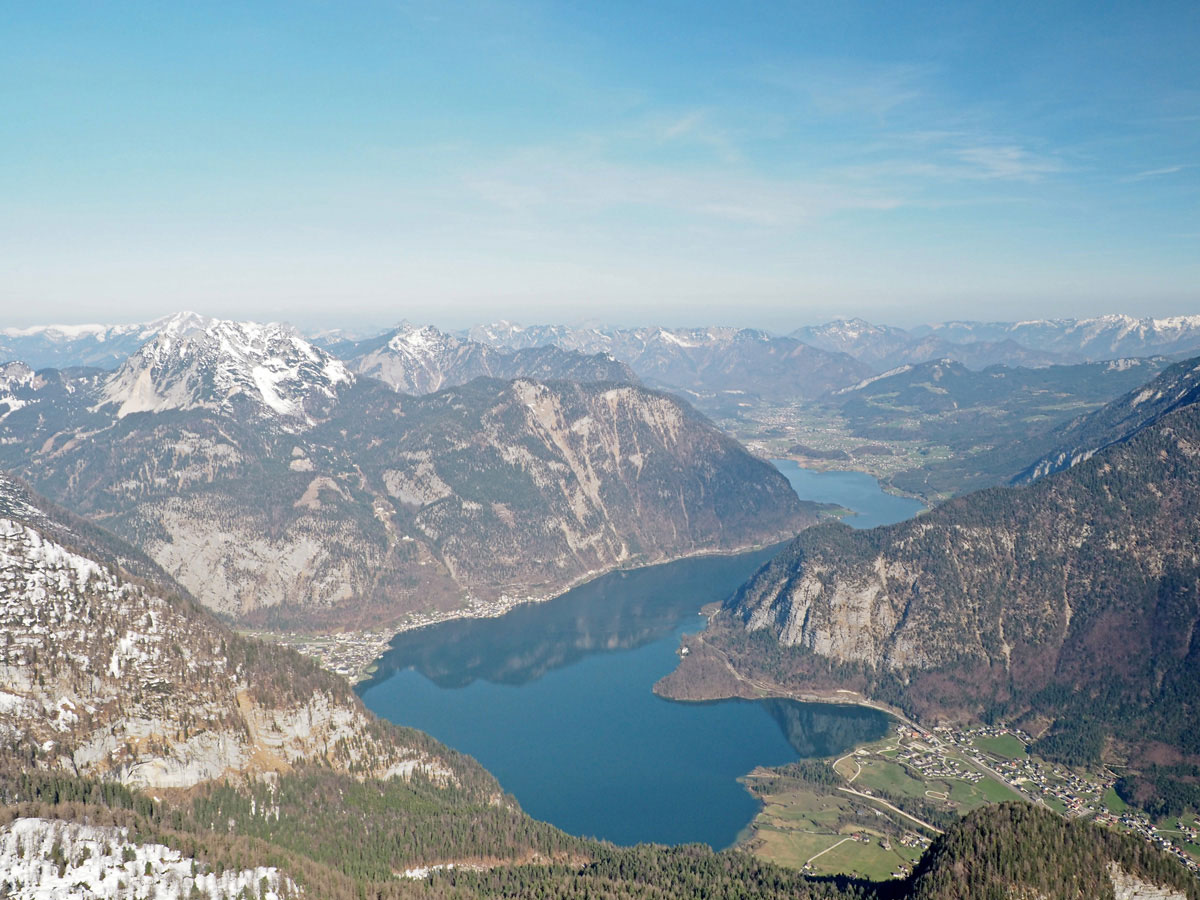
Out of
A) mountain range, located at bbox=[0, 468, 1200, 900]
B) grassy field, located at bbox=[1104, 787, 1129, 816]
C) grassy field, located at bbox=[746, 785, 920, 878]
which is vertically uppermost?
mountain range, located at bbox=[0, 468, 1200, 900]

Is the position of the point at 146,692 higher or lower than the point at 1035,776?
higher

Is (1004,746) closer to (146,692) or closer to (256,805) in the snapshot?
(256,805)

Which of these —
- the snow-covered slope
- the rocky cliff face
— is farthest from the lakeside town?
the snow-covered slope

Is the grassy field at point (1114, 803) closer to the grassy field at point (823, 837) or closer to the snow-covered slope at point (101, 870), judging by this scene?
the grassy field at point (823, 837)

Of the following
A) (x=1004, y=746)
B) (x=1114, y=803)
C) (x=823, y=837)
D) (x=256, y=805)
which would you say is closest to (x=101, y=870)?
(x=256, y=805)

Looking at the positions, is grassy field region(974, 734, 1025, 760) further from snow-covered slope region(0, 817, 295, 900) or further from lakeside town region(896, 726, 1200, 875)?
snow-covered slope region(0, 817, 295, 900)

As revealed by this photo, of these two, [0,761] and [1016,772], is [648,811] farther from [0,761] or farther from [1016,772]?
[0,761]
